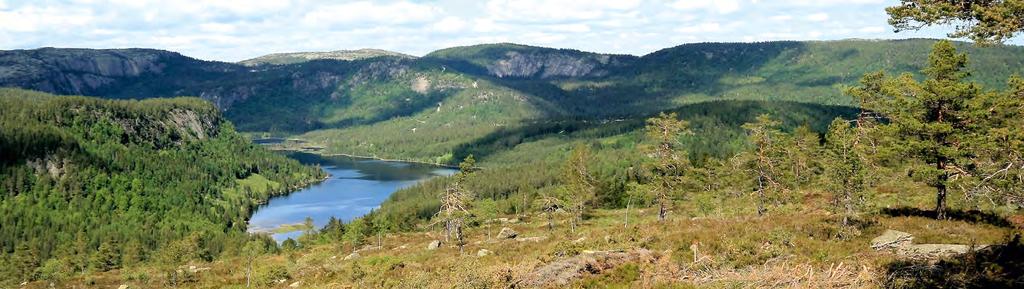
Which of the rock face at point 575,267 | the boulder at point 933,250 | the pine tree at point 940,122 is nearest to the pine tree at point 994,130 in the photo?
the pine tree at point 940,122

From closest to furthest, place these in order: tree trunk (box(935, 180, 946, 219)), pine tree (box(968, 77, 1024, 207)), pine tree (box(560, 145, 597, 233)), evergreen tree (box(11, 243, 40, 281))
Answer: pine tree (box(968, 77, 1024, 207))
tree trunk (box(935, 180, 946, 219))
pine tree (box(560, 145, 597, 233))
evergreen tree (box(11, 243, 40, 281))

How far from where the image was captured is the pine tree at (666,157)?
58.2m

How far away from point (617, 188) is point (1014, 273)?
125 metres

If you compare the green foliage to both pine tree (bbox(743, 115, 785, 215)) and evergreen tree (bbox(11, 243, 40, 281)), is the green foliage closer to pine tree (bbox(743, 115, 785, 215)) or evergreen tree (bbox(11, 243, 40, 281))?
pine tree (bbox(743, 115, 785, 215))

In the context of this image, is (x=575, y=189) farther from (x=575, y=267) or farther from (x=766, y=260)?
(x=766, y=260)

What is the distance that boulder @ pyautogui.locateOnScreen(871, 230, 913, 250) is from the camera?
29.2 m

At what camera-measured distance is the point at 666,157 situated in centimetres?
5988

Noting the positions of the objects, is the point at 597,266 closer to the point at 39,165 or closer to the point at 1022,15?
the point at 1022,15

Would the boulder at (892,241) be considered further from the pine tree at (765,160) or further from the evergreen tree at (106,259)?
the evergreen tree at (106,259)

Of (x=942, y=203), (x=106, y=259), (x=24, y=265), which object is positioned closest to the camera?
(x=942, y=203)

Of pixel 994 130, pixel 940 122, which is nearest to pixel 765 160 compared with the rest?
pixel 940 122

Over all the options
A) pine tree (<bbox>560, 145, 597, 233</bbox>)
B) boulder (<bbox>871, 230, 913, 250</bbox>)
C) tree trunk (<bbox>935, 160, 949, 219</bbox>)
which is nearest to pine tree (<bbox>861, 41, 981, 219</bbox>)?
tree trunk (<bbox>935, 160, 949, 219</bbox>)

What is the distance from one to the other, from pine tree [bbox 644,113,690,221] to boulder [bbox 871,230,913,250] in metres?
27.1

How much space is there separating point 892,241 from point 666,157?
30.2 m
